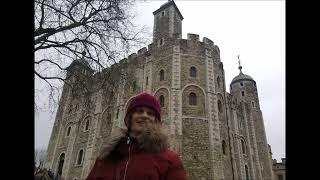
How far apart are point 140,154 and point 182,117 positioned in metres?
16.1

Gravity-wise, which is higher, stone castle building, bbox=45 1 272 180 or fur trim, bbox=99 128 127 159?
stone castle building, bbox=45 1 272 180

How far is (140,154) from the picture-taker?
2340 millimetres

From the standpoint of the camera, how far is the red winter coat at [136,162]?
2184 mm

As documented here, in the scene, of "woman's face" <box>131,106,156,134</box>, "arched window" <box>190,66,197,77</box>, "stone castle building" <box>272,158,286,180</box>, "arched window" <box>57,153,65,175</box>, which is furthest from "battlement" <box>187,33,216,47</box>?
"stone castle building" <box>272,158,286,180</box>

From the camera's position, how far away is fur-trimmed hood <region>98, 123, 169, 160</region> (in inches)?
91.9

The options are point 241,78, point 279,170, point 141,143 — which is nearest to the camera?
point 141,143

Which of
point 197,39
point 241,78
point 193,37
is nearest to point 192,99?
point 197,39

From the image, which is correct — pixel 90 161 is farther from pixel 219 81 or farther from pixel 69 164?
pixel 219 81

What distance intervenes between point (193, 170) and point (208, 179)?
105cm

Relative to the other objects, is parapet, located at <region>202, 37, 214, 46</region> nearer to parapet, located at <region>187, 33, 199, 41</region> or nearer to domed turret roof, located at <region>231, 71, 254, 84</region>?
parapet, located at <region>187, 33, 199, 41</region>

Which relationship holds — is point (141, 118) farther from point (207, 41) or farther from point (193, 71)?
point (207, 41)

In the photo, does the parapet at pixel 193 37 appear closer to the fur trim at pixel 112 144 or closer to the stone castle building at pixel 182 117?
the stone castle building at pixel 182 117

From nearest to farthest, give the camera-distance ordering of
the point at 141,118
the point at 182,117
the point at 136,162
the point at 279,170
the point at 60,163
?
the point at 136,162 < the point at 141,118 < the point at 182,117 < the point at 60,163 < the point at 279,170

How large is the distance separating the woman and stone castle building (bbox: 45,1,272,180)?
335 inches
